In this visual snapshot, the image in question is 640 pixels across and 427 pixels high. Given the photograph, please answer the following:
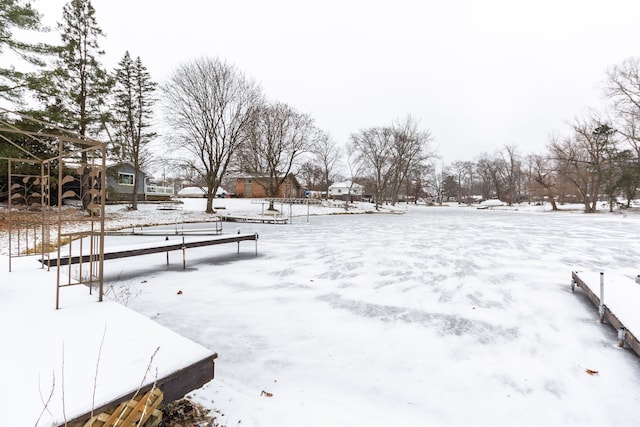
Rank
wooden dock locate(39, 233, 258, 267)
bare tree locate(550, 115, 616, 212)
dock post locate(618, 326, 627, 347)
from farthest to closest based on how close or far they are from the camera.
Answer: bare tree locate(550, 115, 616, 212), wooden dock locate(39, 233, 258, 267), dock post locate(618, 326, 627, 347)

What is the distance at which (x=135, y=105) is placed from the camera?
26.4 meters

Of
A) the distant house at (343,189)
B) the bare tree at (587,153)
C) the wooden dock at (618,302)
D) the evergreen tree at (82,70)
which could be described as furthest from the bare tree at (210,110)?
the distant house at (343,189)

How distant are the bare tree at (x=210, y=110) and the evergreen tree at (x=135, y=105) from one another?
299 cm

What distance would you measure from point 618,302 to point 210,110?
26806mm

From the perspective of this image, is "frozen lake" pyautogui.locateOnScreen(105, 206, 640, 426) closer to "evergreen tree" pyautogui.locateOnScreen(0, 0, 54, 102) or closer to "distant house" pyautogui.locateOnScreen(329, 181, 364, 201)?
"evergreen tree" pyautogui.locateOnScreen(0, 0, 54, 102)

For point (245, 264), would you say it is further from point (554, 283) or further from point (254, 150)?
point (254, 150)

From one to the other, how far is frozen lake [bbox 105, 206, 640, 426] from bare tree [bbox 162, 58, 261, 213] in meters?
19.6

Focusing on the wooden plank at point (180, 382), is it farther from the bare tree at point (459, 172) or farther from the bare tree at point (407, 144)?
the bare tree at point (459, 172)

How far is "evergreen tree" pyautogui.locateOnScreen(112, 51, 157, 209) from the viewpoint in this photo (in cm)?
2553

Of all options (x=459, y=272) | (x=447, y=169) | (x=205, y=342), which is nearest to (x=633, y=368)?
(x=459, y=272)

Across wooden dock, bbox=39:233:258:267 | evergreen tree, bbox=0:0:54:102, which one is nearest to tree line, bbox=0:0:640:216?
evergreen tree, bbox=0:0:54:102

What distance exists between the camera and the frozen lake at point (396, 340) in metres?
2.68

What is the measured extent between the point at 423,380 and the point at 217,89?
2707cm

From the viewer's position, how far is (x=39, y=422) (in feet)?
5.29
